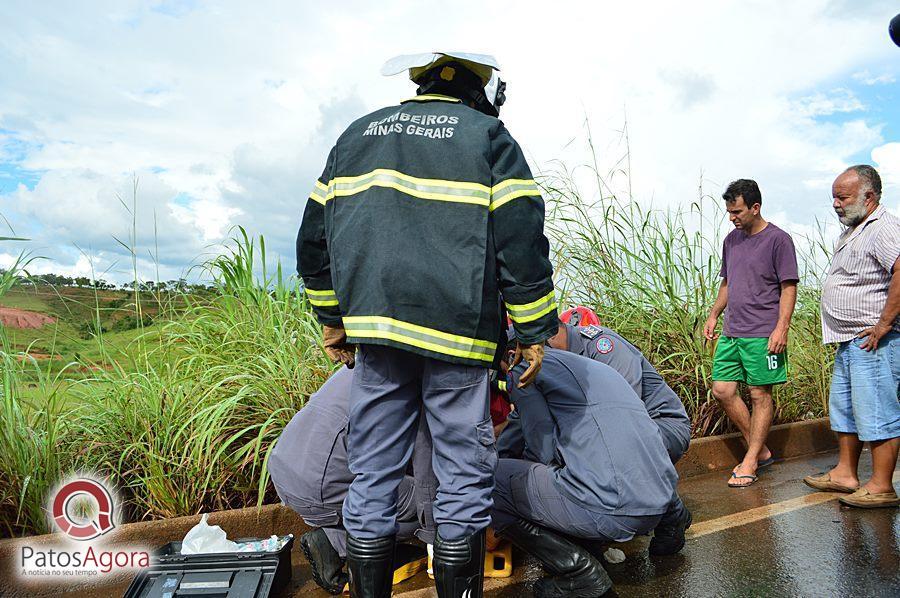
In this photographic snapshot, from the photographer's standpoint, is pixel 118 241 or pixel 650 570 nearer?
pixel 650 570

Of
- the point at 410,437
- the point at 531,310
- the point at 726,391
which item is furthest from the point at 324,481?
the point at 726,391

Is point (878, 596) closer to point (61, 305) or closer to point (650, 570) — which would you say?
point (650, 570)

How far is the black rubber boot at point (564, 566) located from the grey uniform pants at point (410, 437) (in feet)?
1.82

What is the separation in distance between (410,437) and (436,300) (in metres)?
0.57

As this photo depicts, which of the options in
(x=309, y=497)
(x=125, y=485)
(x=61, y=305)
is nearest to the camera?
(x=309, y=497)

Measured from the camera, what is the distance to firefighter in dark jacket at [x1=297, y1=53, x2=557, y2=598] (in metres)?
2.44

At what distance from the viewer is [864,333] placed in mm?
4371

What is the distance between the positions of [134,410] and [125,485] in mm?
389

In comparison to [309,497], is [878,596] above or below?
below

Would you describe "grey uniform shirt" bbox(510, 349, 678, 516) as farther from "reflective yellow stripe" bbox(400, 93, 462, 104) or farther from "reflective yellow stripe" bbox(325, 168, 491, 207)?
"reflective yellow stripe" bbox(400, 93, 462, 104)

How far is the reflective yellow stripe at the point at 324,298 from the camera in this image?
9.33 feet

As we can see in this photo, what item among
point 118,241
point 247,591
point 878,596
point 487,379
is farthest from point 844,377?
point 118,241

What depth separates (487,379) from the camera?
2.55 metres

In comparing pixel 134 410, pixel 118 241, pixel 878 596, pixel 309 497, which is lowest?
pixel 878 596
